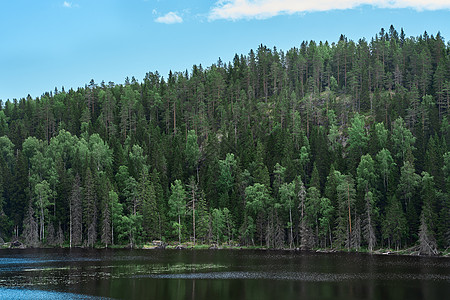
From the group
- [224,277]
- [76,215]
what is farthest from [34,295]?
[76,215]

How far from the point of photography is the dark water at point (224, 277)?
206 ft

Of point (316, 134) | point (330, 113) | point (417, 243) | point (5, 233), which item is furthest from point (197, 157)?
point (417, 243)

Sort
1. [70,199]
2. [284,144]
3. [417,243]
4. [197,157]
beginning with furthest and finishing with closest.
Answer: [197,157]
[284,144]
[70,199]
[417,243]

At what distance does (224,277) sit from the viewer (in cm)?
7794

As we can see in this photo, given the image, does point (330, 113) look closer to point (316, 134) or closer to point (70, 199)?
point (316, 134)

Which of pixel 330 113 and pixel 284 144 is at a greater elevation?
pixel 330 113

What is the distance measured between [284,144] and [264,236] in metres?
38.1

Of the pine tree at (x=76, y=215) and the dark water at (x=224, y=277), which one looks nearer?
the dark water at (x=224, y=277)

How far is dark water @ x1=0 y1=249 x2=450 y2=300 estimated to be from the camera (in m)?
62.9

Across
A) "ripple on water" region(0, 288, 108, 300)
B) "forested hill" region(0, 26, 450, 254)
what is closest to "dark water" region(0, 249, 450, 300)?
"ripple on water" region(0, 288, 108, 300)

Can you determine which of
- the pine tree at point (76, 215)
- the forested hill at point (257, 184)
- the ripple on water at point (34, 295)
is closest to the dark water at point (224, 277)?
the ripple on water at point (34, 295)

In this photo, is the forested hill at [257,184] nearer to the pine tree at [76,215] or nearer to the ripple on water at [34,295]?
the pine tree at [76,215]

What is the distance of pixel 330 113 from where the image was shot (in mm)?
185250

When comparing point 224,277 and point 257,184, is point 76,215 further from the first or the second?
point 224,277
